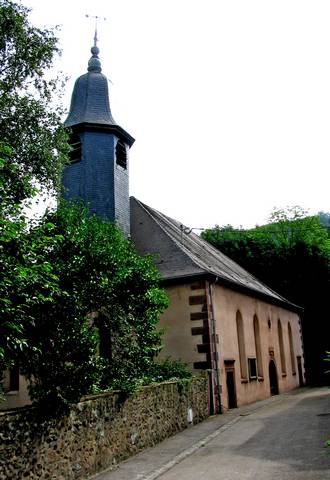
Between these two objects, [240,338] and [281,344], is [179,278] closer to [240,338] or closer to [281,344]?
[240,338]

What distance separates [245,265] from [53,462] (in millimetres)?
30519

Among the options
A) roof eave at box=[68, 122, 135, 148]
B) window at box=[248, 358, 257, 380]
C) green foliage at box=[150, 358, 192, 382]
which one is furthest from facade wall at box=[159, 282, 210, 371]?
roof eave at box=[68, 122, 135, 148]

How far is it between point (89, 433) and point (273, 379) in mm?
19206

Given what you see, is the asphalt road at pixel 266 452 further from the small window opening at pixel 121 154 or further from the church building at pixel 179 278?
the small window opening at pixel 121 154

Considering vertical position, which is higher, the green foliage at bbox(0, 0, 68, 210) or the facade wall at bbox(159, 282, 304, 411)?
the green foliage at bbox(0, 0, 68, 210)

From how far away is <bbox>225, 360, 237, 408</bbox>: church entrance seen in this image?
68.1 feet

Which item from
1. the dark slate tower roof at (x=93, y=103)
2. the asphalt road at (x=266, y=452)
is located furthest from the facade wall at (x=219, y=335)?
the dark slate tower roof at (x=93, y=103)

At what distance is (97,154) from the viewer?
22.4 m

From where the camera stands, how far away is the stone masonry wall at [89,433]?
8.16 metres

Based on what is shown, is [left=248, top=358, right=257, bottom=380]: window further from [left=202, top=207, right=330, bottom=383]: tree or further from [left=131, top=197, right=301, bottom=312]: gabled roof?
[left=202, top=207, right=330, bottom=383]: tree

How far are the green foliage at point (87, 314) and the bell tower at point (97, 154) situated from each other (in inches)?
293

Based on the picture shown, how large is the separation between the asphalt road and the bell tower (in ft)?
31.8

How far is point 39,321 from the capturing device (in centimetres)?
996

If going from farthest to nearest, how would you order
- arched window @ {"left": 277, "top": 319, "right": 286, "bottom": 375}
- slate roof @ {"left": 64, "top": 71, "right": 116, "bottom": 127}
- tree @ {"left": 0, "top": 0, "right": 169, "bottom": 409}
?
arched window @ {"left": 277, "top": 319, "right": 286, "bottom": 375} < slate roof @ {"left": 64, "top": 71, "right": 116, "bottom": 127} < tree @ {"left": 0, "top": 0, "right": 169, "bottom": 409}
